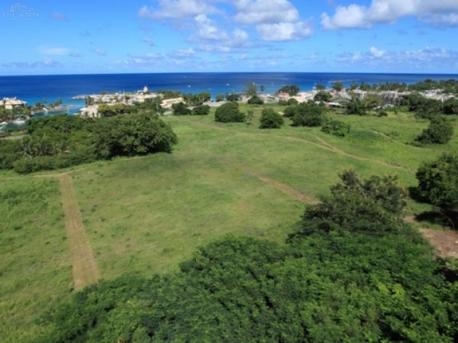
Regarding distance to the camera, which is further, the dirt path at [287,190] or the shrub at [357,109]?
the shrub at [357,109]

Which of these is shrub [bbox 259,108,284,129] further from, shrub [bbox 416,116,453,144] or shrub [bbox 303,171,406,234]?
shrub [bbox 303,171,406,234]

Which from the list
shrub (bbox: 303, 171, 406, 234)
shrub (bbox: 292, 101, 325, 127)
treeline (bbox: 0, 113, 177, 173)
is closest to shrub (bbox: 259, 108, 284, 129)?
shrub (bbox: 292, 101, 325, 127)

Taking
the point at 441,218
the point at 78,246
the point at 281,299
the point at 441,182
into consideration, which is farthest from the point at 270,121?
the point at 281,299

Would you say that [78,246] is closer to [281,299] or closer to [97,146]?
[281,299]

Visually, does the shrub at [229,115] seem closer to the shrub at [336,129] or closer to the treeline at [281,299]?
the shrub at [336,129]

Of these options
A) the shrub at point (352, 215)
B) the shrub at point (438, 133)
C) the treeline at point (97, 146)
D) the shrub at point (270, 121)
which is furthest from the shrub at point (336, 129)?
the shrub at point (352, 215)
